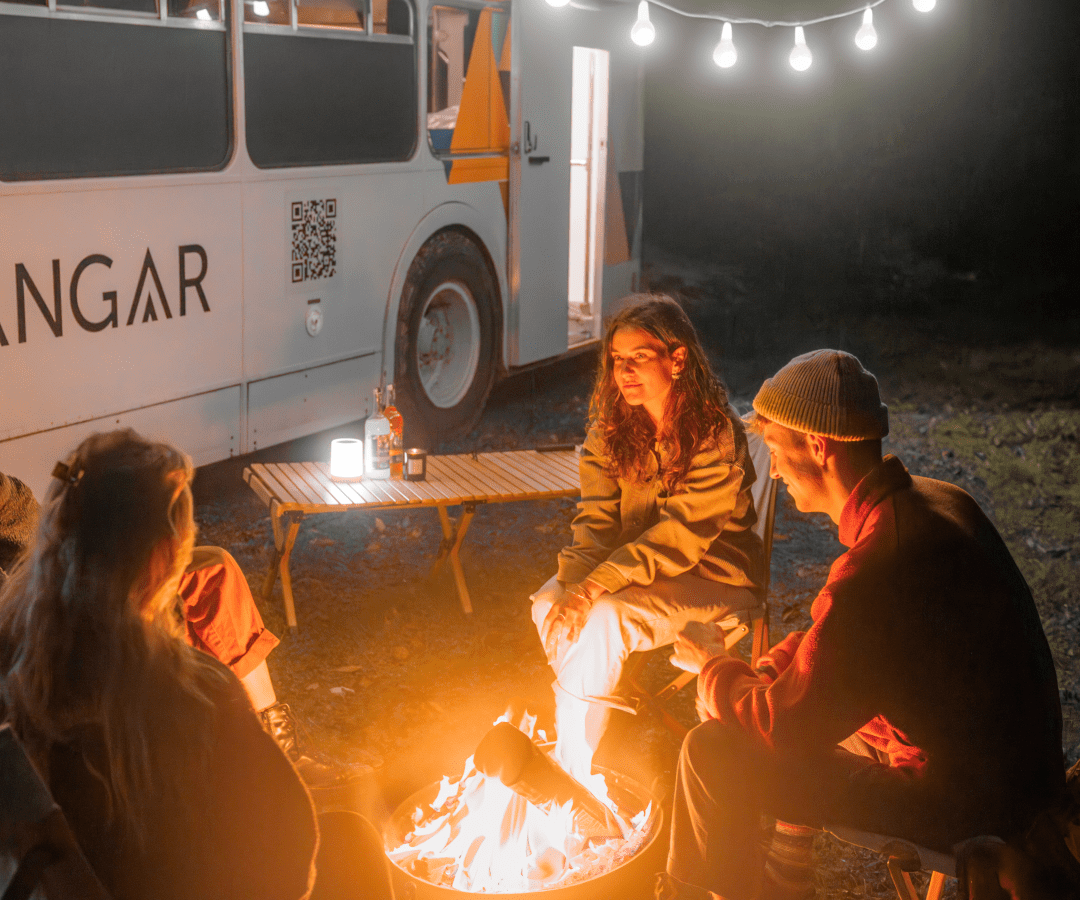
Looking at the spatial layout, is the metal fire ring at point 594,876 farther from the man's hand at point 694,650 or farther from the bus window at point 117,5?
the bus window at point 117,5

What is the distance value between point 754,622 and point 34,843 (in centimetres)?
226

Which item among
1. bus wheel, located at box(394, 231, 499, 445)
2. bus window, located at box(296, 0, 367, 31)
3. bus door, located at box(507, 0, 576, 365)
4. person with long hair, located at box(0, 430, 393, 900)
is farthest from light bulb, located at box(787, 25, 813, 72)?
person with long hair, located at box(0, 430, 393, 900)

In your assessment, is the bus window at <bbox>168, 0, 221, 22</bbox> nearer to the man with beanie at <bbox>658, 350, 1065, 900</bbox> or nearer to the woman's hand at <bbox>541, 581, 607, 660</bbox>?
the woman's hand at <bbox>541, 581, 607, 660</bbox>

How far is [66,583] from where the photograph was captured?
1.47 meters

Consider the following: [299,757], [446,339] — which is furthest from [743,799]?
[446,339]

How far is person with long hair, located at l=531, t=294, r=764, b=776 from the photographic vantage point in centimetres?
303

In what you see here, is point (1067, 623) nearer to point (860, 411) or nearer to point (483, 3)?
point (860, 411)

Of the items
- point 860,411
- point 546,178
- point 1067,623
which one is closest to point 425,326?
point 546,178

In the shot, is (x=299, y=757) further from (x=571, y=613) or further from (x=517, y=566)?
(x=517, y=566)

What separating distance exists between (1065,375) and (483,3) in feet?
18.2

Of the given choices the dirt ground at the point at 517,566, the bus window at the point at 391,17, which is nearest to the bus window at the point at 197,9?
the bus window at the point at 391,17

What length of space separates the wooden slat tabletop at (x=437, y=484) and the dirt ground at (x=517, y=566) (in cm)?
56

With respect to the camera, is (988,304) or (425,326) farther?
(988,304)

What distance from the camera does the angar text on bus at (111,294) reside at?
416 cm
